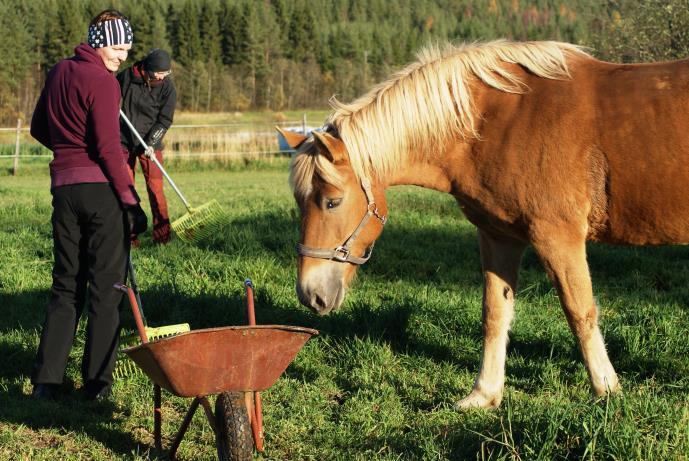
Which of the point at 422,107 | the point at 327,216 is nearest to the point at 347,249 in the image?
the point at 327,216

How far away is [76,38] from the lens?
221 ft

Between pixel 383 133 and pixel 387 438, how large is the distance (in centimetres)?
164

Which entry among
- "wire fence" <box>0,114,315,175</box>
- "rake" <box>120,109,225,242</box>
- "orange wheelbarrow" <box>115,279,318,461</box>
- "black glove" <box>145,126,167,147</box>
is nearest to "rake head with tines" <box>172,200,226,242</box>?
"rake" <box>120,109,225,242</box>

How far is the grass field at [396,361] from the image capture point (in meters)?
3.18

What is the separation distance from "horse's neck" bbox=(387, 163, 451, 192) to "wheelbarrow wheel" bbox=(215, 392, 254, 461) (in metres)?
1.55

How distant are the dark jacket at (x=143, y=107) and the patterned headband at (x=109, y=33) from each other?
427 centimetres

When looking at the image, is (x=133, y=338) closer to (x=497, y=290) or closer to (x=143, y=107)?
(x=497, y=290)

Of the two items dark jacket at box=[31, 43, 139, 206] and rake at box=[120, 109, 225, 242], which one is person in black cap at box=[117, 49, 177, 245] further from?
dark jacket at box=[31, 43, 139, 206]

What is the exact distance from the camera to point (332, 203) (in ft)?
12.5

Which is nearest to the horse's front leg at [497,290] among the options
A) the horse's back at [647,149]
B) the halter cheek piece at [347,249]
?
the horse's back at [647,149]

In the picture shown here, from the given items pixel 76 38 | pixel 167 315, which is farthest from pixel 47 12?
pixel 167 315

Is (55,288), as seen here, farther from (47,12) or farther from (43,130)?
(47,12)

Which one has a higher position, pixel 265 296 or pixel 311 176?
pixel 311 176

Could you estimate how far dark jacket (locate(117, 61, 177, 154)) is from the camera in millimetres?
8547
